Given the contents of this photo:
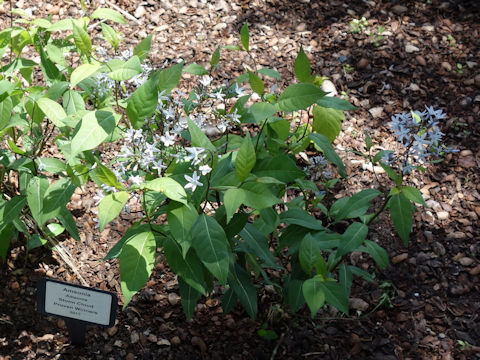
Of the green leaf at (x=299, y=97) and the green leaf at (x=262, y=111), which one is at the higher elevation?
the green leaf at (x=299, y=97)

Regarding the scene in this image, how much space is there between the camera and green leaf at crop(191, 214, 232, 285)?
169cm

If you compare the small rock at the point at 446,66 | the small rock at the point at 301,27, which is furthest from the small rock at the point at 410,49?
the small rock at the point at 301,27

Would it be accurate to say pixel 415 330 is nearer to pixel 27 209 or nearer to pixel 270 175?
pixel 270 175

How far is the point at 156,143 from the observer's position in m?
1.80

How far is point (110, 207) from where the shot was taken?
5.28ft

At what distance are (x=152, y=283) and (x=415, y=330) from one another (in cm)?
121

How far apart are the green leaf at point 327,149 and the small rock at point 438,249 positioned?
96 cm

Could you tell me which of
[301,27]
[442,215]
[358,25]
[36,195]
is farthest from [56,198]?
[358,25]

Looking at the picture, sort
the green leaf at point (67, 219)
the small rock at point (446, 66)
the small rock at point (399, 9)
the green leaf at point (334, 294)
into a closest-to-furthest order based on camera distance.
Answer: the green leaf at point (334, 294)
the green leaf at point (67, 219)
the small rock at point (446, 66)
the small rock at point (399, 9)

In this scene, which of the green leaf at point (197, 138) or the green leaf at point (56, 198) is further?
the green leaf at point (56, 198)

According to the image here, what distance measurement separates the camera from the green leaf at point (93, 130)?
1.67 meters

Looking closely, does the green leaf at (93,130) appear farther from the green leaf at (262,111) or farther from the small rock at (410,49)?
the small rock at (410,49)

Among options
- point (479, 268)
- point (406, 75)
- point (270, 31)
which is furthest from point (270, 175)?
point (270, 31)

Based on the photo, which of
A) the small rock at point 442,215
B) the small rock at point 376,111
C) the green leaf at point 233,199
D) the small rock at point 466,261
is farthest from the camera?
the small rock at point 376,111
